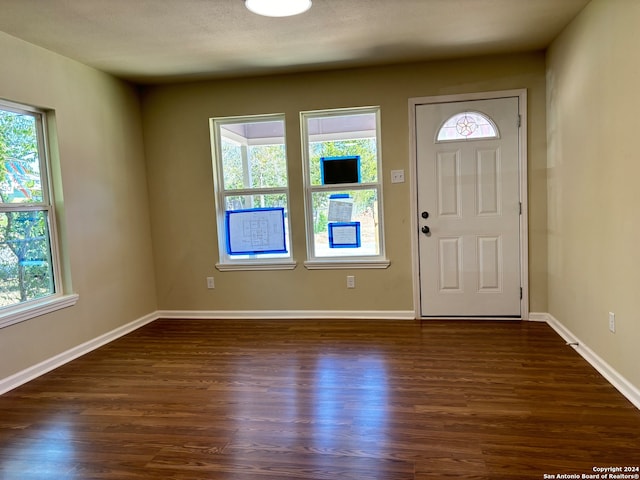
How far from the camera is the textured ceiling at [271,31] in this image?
2.55 meters

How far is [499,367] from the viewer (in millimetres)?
2738

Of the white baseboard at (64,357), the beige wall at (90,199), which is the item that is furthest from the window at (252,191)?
the white baseboard at (64,357)

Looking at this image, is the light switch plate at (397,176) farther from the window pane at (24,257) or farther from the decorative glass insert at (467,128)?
the window pane at (24,257)

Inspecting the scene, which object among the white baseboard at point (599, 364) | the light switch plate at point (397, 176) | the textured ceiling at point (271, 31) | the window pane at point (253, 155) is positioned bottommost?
the white baseboard at point (599, 364)

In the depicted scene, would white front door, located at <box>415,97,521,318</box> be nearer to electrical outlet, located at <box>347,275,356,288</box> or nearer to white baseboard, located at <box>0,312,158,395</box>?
electrical outlet, located at <box>347,275,356,288</box>

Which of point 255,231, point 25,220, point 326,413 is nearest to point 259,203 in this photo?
point 255,231

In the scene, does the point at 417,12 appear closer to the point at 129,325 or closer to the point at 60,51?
the point at 60,51

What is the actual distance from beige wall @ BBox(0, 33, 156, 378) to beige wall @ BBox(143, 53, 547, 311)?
0.24m

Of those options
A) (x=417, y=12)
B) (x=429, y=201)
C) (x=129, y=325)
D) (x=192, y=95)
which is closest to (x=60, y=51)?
(x=192, y=95)

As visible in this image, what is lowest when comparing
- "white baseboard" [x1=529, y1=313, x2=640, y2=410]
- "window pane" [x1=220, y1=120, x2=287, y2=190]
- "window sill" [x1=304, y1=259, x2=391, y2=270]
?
"white baseboard" [x1=529, y1=313, x2=640, y2=410]

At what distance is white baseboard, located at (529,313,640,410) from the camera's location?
2.22 meters

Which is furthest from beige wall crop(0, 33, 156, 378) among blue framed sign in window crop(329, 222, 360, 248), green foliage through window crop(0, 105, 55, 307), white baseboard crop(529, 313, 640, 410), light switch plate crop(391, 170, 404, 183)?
white baseboard crop(529, 313, 640, 410)

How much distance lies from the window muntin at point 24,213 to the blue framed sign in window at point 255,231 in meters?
1.53

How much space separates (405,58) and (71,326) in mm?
3496
